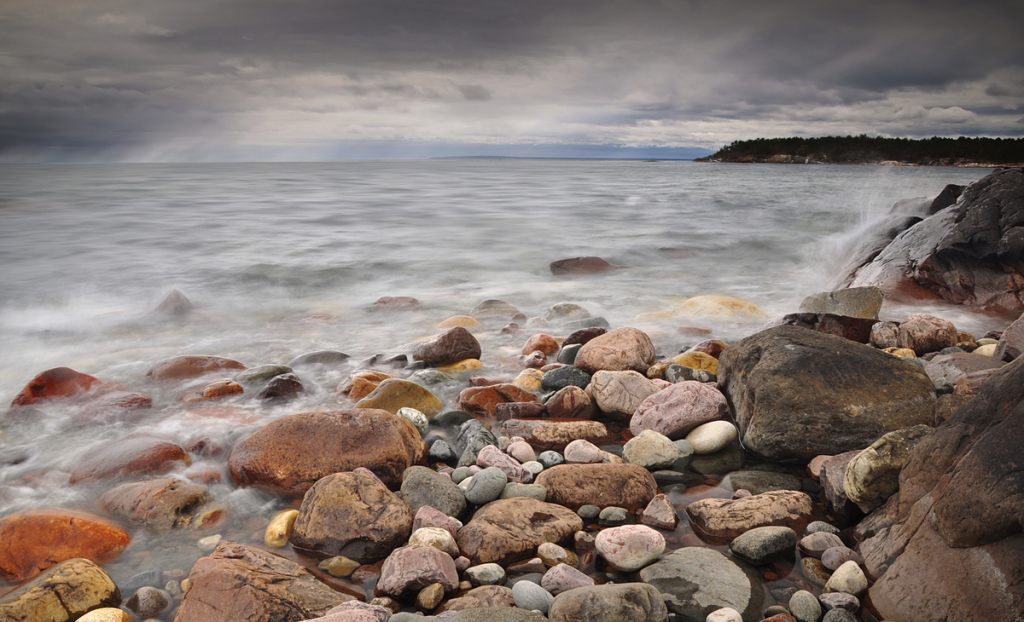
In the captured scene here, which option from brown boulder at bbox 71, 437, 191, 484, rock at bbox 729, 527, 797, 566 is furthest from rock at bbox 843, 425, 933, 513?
brown boulder at bbox 71, 437, 191, 484

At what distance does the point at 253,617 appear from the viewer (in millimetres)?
2139

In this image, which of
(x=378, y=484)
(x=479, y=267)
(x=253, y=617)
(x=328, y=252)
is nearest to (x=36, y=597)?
(x=253, y=617)

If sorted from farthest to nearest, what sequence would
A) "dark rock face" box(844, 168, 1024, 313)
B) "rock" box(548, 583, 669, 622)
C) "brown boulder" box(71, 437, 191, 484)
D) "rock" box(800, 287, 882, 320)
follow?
Result: "dark rock face" box(844, 168, 1024, 313) → "rock" box(800, 287, 882, 320) → "brown boulder" box(71, 437, 191, 484) → "rock" box(548, 583, 669, 622)

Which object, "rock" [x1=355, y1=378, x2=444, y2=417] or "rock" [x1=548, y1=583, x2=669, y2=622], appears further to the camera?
"rock" [x1=355, y1=378, x2=444, y2=417]

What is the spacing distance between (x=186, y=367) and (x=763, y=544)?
505 cm

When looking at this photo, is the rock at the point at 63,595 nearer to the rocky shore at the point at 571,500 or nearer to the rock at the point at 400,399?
the rocky shore at the point at 571,500

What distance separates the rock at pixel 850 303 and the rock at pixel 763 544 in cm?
485

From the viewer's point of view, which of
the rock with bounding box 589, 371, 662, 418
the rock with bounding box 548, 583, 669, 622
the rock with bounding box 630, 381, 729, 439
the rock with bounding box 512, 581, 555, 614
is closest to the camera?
the rock with bounding box 548, 583, 669, 622

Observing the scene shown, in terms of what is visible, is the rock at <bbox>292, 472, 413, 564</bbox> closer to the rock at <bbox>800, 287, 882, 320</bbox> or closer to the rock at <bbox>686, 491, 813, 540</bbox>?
the rock at <bbox>686, 491, 813, 540</bbox>

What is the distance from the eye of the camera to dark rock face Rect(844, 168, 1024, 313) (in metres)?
7.34

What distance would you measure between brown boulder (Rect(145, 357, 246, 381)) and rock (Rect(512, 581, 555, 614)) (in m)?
4.23

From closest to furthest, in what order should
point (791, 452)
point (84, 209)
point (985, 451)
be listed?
point (985, 451)
point (791, 452)
point (84, 209)

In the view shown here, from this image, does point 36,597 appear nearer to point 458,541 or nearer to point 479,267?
point 458,541

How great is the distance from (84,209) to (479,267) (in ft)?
61.0
